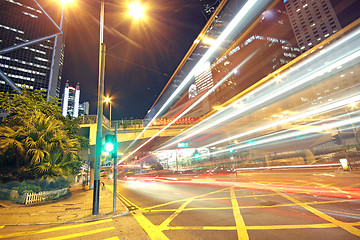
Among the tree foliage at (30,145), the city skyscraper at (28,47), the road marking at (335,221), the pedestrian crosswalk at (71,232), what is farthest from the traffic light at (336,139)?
the city skyscraper at (28,47)

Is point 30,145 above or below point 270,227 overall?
above

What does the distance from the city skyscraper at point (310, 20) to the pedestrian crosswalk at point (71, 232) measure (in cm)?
11205

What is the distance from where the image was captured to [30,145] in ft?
39.3

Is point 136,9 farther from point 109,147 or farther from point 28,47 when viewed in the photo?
point 28,47

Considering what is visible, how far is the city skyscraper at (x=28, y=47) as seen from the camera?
132 meters

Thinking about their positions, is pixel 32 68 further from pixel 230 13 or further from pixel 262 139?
pixel 262 139

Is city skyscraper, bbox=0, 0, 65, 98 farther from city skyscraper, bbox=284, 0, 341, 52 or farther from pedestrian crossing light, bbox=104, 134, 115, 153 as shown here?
city skyscraper, bbox=284, 0, 341, 52

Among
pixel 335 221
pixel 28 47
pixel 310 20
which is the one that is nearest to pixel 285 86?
pixel 335 221

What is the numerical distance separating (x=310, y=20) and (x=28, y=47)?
8088 inches

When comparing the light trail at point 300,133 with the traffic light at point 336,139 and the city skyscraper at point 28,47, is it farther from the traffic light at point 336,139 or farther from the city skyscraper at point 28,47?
the city skyscraper at point 28,47

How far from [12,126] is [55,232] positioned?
11.5 metres

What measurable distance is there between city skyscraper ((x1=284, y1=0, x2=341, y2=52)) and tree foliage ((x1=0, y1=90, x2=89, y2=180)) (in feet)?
362

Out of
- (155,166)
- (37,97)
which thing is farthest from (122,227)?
(155,166)

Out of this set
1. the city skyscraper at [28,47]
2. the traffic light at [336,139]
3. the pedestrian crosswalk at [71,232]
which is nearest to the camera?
the pedestrian crosswalk at [71,232]
